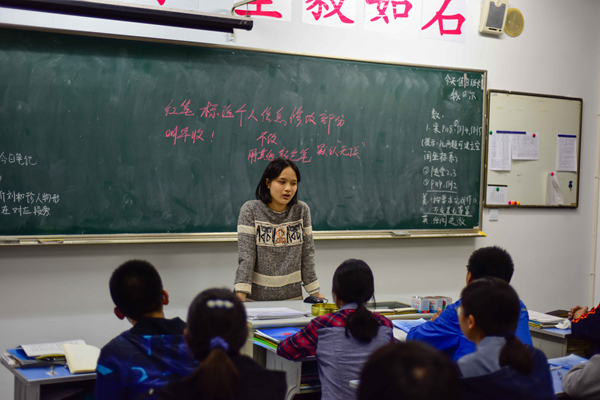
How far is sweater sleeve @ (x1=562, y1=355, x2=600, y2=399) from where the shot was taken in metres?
1.79

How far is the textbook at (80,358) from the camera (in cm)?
176

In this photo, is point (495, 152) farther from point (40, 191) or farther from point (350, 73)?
point (40, 191)

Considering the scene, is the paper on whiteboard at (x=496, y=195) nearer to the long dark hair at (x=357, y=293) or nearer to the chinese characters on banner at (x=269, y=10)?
the chinese characters on banner at (x=269, y=10)

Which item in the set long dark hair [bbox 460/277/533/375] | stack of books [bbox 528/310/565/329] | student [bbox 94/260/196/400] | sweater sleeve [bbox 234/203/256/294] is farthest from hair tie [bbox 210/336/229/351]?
stack of books [bbox 528/310/565/329]

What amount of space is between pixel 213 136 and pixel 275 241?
873 mm

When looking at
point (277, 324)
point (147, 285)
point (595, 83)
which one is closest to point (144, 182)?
point (277, 324)

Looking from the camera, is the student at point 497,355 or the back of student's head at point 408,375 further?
the student at point 497,355

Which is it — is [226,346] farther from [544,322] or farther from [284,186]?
[544,322]

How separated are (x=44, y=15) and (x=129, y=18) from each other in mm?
544

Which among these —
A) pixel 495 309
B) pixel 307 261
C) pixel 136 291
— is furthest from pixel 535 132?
pixel 136 291

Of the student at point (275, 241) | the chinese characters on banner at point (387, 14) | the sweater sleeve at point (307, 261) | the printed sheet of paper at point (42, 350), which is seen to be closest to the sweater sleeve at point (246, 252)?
the student at point (275, 241)

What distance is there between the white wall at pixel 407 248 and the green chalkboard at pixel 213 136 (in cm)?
12

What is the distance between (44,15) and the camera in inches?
110

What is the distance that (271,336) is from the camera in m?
2.00
